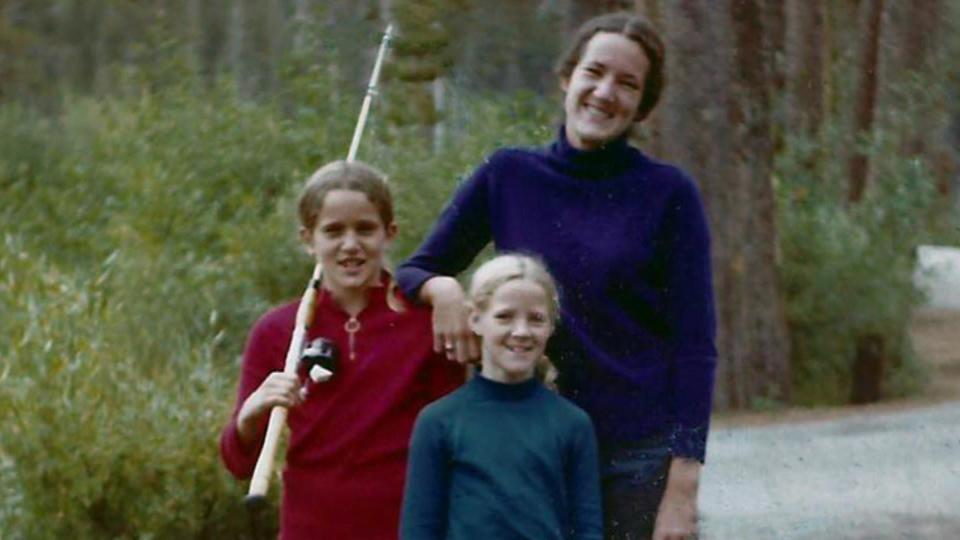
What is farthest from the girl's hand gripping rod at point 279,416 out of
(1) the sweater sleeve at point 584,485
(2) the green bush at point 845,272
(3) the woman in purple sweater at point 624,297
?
(2) the green bush at point 845,272

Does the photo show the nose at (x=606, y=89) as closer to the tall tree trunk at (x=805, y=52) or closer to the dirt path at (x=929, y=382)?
the dirt path at (x=929, y=382)

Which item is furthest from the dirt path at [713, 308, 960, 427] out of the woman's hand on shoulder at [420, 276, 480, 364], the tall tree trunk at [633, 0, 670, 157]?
the woman's hand on shoulder at [420, 276, 480, 364]

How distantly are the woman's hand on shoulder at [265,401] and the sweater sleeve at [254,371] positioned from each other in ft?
0.15

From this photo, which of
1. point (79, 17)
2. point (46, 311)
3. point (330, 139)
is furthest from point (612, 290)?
point (79, 17)

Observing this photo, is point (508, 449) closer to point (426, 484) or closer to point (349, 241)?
point (426, 484)

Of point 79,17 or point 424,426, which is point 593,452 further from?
point 79,17

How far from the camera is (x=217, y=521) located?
29.7ft

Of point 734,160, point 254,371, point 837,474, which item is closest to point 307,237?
point 254,371

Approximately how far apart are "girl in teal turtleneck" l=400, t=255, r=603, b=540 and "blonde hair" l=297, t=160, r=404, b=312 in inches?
15.2

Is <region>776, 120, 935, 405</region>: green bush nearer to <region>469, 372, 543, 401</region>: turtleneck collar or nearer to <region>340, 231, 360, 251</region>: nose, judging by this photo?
<region>340, 231, 360, 251</region>: nose

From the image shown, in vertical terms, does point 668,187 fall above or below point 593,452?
above

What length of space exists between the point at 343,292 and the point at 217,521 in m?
4.47

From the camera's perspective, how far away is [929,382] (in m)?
18.3

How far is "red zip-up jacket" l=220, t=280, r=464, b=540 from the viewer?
15.3ft
